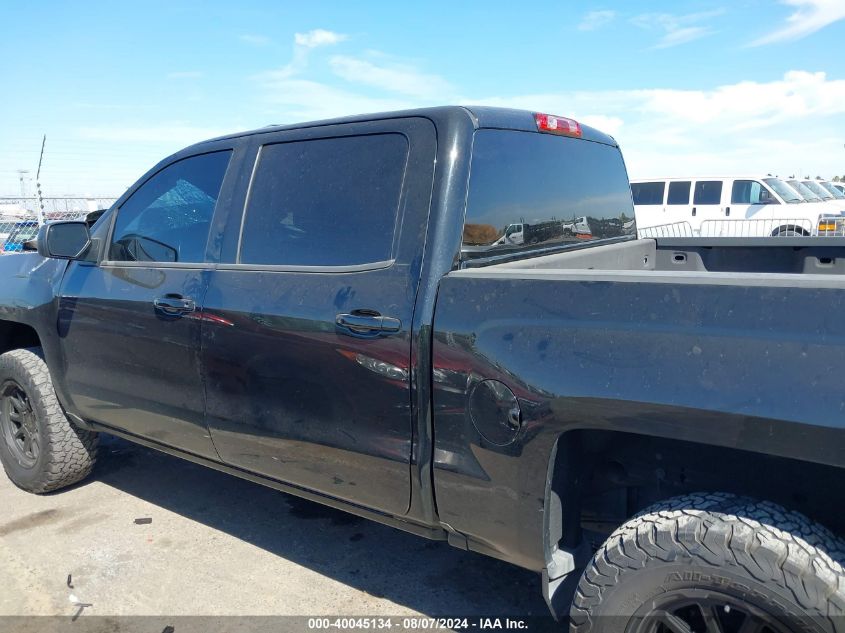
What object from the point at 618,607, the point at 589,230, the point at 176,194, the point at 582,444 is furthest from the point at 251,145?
the point at 618,607

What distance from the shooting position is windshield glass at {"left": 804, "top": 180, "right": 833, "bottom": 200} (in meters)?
15.5

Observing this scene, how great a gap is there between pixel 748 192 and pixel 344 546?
44.9 ft

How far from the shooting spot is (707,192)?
14.7 metres

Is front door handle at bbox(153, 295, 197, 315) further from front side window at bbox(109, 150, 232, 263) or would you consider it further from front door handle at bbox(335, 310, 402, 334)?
front door handle at bbox(335, 310, 402, 334)

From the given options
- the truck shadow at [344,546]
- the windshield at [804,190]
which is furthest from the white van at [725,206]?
the truck shadow at [344,546]

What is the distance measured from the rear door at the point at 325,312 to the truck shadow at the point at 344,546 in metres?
0.71

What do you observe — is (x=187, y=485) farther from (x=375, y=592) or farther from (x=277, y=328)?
(x=277, y=328)

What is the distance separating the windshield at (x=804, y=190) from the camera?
14.9 m

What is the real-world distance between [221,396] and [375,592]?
43.5 inches

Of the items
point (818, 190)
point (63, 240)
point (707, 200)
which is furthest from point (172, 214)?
point (818, 190)

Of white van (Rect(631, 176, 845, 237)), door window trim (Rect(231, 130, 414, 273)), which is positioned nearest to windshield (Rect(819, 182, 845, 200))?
white van (Rect(631, 176, 845, 237))

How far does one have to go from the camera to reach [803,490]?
1.98 m

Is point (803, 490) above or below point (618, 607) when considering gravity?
above

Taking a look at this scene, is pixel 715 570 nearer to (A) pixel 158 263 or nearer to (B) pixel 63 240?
(A) pixel 158 263
